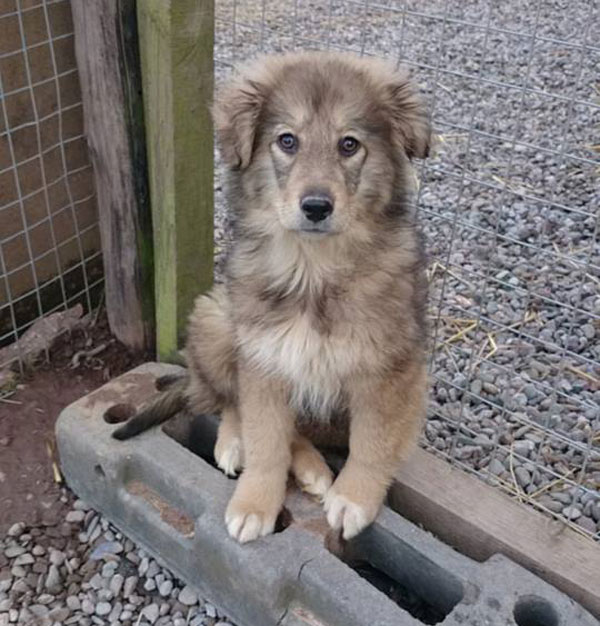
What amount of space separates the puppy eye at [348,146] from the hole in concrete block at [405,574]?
3.76 ft

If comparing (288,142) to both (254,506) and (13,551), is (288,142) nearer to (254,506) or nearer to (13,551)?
(254,506)

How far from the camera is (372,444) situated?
2.56 m

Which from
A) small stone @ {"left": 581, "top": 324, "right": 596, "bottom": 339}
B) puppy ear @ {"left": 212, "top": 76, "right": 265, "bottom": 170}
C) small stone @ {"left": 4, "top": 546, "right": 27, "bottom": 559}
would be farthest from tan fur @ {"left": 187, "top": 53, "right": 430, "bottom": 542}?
small stone @ {"left": 581, "top": 324, "right": 596, "bottom": 339}

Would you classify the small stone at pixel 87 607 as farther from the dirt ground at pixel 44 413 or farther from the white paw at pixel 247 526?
the white paw at pixel 247 526

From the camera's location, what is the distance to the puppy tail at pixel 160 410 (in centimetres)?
285

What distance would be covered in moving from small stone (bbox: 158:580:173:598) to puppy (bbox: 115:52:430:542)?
1.41ft

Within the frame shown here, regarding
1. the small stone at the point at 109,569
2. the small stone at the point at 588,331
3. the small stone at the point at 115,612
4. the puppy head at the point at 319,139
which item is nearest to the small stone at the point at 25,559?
the small stone at the point at 109,569

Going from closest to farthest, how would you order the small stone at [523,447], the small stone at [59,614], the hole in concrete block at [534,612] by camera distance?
the hole in concrete block at [534,612]
the small stone at [59,614]
the small stone at [523,447]

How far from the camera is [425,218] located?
4598mm

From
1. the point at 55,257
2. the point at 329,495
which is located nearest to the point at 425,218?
the point at 55,257

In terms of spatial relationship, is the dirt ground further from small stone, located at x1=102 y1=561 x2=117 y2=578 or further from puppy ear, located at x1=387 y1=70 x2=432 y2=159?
puppy ear, located at x1=387 y1=70 x2=432 y2=159

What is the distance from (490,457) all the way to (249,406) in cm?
107

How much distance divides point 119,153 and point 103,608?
1.60m

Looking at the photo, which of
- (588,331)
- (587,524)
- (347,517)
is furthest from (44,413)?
(588,331)
